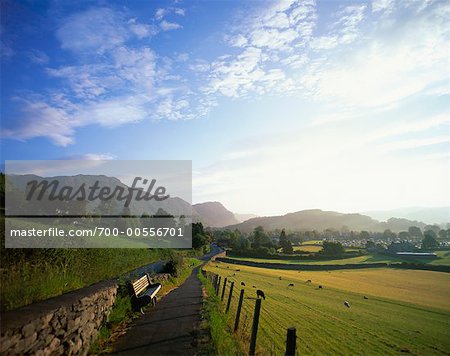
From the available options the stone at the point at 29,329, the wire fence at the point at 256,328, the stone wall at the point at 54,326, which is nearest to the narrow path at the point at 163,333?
the stone wall at the point at 54,326

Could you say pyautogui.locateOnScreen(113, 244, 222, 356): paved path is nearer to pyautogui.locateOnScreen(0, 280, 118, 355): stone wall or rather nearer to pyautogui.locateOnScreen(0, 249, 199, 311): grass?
pyautogui.locateOnScreen(0, 280, 118, 355): stone wall

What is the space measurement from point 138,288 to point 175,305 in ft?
7.77

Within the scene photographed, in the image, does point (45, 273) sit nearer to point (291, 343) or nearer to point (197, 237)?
point (291, 343)

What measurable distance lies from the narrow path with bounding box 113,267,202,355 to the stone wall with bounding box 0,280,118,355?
104cm

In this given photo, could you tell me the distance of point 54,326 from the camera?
5.09 m

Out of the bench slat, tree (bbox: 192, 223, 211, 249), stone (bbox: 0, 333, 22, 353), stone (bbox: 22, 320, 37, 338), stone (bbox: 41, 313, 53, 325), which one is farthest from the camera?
tree (bbox: 192, 223, 211, 249)

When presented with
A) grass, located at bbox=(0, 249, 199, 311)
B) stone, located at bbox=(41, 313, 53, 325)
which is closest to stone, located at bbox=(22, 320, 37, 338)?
stone, located at bbox=(41, 313, 53, 325)

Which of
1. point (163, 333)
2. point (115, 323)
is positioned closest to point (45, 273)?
point (115, 323)

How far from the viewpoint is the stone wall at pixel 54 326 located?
4129 millimetres

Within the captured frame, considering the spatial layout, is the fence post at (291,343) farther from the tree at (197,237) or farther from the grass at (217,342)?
the tree at (197,237)

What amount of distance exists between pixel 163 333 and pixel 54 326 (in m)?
4.00

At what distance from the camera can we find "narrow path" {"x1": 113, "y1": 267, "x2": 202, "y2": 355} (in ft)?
22.9

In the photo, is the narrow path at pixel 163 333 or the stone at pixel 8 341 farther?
the narrow path at pixel 163 333

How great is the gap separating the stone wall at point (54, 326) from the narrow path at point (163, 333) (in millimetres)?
1039
